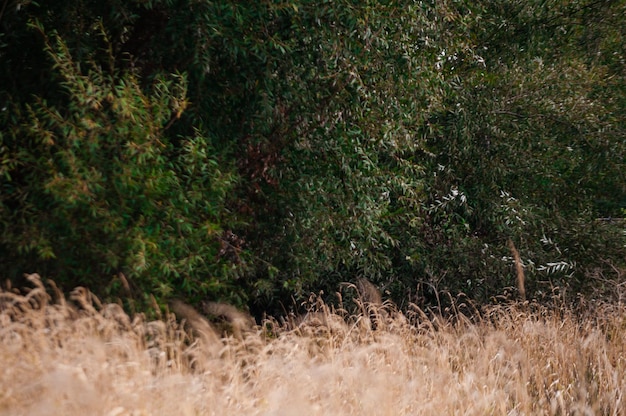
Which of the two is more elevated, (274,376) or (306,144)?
(306,144)

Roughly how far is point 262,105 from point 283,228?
171cm

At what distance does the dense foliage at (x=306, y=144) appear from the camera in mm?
6699

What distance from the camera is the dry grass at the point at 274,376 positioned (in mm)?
3990

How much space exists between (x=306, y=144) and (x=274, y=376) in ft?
13.3

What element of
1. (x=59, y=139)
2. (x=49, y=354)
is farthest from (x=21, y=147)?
(x=49, y=354)

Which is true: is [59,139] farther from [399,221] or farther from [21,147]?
[399,221]

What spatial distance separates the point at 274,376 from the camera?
518 cm

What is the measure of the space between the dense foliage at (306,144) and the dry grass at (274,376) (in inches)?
37.5

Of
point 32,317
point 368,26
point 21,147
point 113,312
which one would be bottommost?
point 113,312

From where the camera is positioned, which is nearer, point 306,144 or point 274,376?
point 274,376

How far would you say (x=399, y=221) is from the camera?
1111 centimetres

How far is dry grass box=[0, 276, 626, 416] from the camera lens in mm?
3990

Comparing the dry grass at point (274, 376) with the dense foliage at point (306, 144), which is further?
the dense foliage at point (306, 144)

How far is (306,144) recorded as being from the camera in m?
8.82
